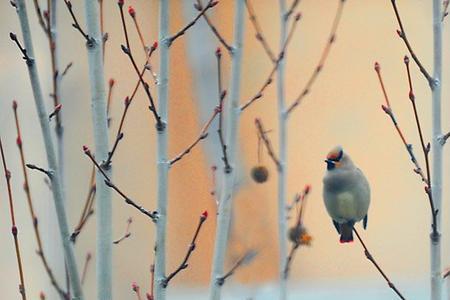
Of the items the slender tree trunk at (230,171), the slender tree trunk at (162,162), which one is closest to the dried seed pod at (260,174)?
the slender tree trunk at (230,171)

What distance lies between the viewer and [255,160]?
1994mm

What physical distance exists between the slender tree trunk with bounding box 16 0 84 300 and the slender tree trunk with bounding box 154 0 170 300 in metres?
0.10

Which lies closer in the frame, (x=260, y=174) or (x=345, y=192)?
(x=345, y=192)

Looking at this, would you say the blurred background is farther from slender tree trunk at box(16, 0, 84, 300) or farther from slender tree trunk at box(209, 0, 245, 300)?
slender tree trunk at box(16, 0, 84, 300)

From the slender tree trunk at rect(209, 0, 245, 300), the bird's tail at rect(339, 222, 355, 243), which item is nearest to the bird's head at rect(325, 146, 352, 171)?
the bird's tail at rect(339, 222, 355, 243)

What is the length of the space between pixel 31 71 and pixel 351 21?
1.37m

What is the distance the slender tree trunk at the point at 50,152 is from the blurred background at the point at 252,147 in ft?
3.57

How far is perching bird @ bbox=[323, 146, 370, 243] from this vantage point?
1.29m

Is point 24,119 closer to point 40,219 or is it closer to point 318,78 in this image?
point 40,219

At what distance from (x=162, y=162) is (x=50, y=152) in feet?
0.48

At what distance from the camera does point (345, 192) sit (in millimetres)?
1285

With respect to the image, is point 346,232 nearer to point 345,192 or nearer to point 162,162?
point 345,192

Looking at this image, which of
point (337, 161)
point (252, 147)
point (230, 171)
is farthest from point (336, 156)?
point (252, 147)

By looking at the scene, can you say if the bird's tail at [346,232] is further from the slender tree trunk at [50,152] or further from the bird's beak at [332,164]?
the slender tree trunk at [50,152]
